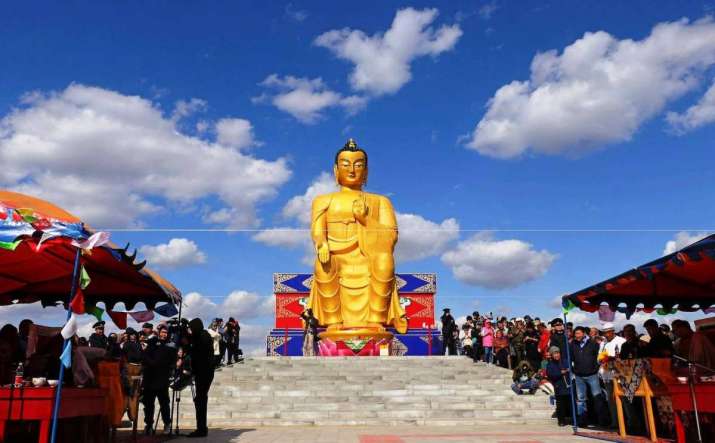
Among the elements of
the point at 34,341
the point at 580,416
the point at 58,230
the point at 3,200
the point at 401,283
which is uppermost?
the point at 401,283

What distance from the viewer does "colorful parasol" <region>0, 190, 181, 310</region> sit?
5.27m

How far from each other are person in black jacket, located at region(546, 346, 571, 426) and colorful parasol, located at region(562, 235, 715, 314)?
99 centimetres

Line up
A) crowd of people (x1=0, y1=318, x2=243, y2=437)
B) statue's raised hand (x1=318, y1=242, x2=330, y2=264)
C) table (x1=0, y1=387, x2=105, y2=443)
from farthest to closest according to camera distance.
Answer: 1. statue's raised hand (x1=318, y1=242, x2=330, y2=264)
2. crowd of people (x1=0, y1=318, x2=243, y2=437)
3. table (x1=0, y1=387, x2=105, y2=443)

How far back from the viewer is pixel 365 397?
11.2m

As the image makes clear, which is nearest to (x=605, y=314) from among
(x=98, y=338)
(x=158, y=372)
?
(x=158, y=372)

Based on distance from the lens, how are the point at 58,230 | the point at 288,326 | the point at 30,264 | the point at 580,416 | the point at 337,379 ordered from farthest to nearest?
the point at 288,326, the point at 337,379, the point at 580,416, the point at 30,264, the point at 58,230

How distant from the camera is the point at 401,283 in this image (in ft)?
88.2

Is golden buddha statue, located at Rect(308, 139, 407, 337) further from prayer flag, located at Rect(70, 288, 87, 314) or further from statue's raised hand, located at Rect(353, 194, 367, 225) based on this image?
prayer flag, located at Rect(70, 288, 87, 314)

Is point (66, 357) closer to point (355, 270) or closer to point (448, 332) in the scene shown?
point (448, 332)

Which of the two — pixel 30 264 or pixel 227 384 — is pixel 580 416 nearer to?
pixel 227 384

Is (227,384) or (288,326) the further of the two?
(288,326)

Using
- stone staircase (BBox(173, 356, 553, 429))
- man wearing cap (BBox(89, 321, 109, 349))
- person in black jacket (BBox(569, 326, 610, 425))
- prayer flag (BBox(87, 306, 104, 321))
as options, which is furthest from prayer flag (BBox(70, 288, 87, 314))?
person in black jacket (BBox(569, 326, 610, 425))

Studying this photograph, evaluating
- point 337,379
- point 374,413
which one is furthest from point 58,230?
point 337,379

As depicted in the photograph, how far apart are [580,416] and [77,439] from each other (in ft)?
22.6
